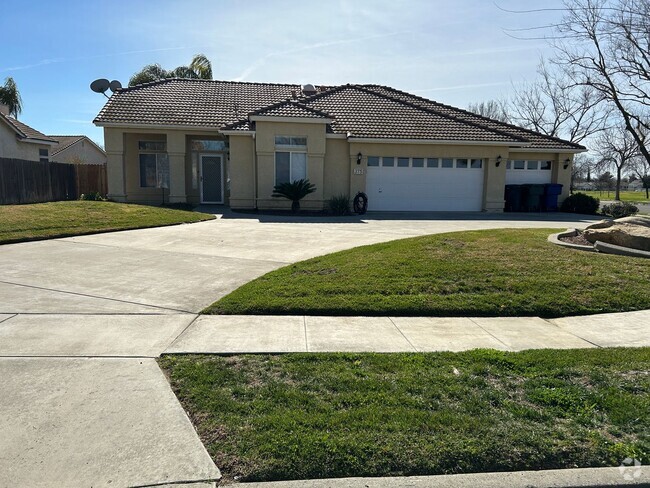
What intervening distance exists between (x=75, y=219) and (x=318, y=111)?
10.5 m

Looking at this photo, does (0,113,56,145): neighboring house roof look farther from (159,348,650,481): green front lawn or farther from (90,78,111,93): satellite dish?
(159,348,650,481): green front lawn

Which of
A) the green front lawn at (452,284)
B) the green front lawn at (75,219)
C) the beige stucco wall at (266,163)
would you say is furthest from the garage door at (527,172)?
the green front lawn at (75,219)

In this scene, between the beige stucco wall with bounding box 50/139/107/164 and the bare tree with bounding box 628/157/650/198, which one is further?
the bare tree with bounding box 628/157/650/198

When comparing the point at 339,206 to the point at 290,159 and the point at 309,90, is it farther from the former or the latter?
the point at 309,90

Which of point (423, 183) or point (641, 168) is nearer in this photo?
point (423, 183)

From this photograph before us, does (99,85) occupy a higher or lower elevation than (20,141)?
higher

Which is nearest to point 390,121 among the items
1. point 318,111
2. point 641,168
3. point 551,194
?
point 318,111

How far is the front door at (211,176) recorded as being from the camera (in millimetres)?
21688

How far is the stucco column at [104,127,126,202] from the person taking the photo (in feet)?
66.5

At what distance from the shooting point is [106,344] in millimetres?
4961

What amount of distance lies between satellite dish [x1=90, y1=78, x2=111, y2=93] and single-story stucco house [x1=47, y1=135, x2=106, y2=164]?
45.7 ft

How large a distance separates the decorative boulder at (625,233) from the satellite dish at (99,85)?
2437cm

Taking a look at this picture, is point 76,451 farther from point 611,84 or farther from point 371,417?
point 611,84

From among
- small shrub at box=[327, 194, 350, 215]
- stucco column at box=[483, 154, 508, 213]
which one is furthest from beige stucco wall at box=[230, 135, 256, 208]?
stucco column at box=[483, 154, 508, 213]
